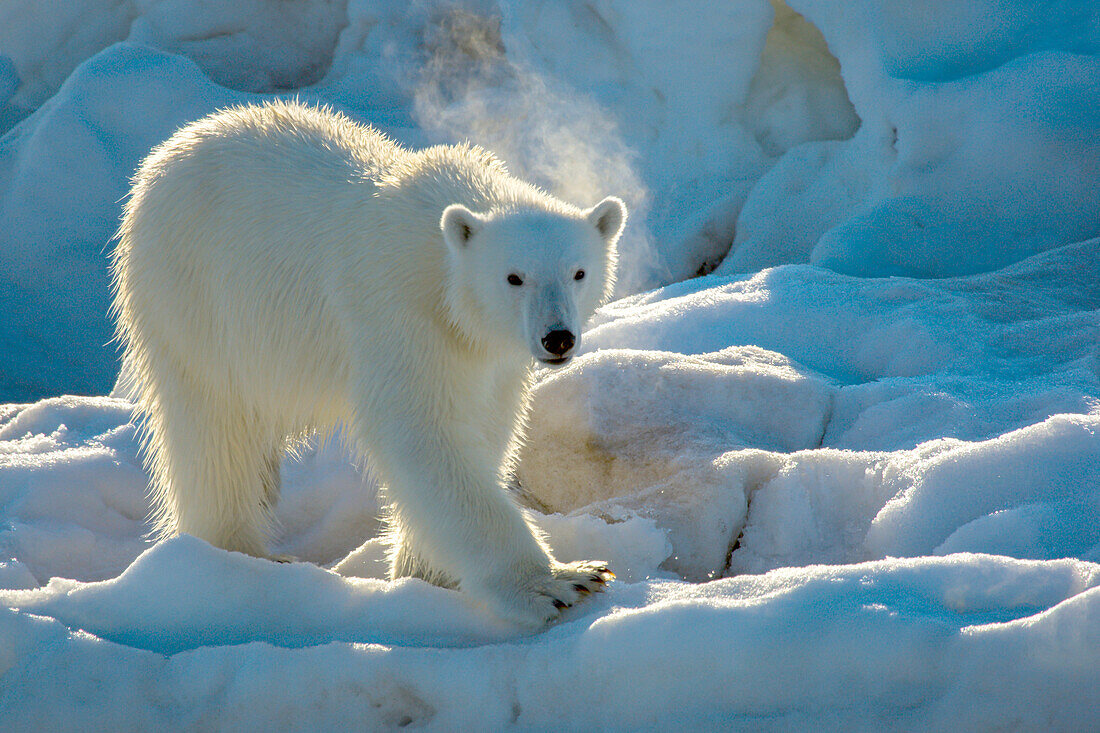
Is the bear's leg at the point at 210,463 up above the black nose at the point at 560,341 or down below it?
below

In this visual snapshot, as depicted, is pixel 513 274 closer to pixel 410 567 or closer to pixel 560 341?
pixel 560 341

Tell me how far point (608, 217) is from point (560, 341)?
30.6 inches

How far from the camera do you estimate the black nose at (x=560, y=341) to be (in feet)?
10.2

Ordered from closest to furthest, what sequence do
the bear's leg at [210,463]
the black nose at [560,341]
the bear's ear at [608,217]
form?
the black nose at [560,341], the bear's ear at [608,217], the bear's leg at [210,463]

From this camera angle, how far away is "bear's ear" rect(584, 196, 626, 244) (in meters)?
3.66

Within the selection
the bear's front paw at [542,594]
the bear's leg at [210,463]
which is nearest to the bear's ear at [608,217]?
the bear's front paw at [542,594]

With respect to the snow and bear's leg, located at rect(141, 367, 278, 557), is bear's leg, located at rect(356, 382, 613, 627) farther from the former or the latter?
bear's leg, located at rect(141, 367, 278, 557)

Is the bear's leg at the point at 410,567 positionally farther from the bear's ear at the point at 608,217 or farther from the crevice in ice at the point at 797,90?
the crevice in ice at the point at 797,90

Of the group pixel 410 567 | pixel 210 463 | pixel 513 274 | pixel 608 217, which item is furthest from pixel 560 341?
pixel 210 463

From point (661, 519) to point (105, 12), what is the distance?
9.29 m

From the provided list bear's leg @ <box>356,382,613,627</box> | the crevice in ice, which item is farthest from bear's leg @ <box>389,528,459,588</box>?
the crevice in ice

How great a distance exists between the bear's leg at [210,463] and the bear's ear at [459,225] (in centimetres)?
126

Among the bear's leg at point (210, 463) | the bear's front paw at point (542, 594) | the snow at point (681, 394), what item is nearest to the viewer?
the snow at point (681, 394)

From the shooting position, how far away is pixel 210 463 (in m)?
3.92
